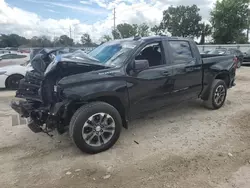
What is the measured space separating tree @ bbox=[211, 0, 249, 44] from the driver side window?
44.8 meters

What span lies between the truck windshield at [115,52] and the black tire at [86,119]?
827 millimetres

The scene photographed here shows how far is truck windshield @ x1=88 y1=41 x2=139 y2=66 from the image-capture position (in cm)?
416

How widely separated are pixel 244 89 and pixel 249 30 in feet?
148

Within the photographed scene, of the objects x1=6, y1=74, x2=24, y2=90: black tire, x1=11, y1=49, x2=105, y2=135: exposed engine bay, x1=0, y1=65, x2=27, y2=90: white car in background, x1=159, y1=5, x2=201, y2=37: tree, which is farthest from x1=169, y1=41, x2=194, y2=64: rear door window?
x1=159, y1=5, x2=201, y2=37: tree

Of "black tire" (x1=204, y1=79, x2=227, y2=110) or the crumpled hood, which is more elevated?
the crumpled hood

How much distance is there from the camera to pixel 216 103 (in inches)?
231

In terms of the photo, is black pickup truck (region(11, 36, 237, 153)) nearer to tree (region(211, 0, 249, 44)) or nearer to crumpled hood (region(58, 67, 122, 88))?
crumpled hood (region(58, 67, 122, 88))

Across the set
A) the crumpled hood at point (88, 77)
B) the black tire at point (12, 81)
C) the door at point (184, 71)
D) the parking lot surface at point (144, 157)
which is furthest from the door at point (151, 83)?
the black tire at point (12, 81)

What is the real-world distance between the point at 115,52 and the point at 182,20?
203ft

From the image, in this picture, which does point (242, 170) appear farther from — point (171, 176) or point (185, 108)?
point (185, 108)

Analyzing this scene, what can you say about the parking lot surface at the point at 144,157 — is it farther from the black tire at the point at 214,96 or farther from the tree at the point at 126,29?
the tree at the point at 126,29

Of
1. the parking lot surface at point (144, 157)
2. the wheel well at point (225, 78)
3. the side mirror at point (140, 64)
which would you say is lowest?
the parking lot surface at point (144, 157)

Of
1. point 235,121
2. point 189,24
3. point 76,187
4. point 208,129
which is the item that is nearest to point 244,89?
point 235,121

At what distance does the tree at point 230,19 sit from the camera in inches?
1704
